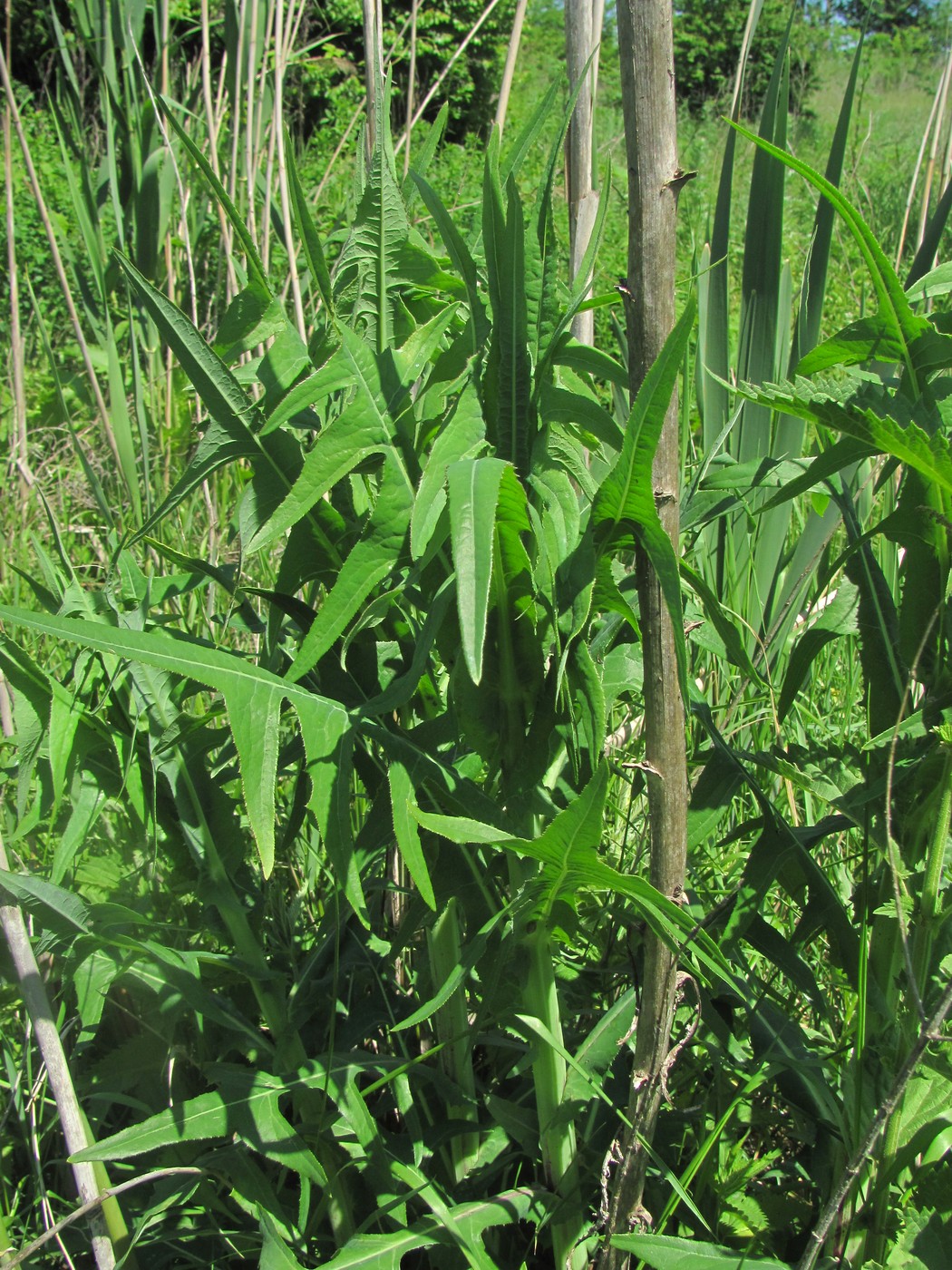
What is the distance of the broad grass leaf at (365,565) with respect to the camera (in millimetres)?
667

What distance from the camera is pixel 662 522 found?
28.5 inches

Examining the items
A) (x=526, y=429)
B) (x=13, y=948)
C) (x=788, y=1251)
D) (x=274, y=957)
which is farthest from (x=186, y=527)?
(x=788, y=1251)

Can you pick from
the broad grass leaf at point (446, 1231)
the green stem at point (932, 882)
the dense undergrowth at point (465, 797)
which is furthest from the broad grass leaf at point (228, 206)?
the broad grass leaf at point (446, 1231)

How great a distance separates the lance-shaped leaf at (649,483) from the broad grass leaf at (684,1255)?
1.42 ft

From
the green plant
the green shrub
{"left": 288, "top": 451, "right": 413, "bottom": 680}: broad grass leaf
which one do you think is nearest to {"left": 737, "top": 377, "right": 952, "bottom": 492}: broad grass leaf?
the green plant

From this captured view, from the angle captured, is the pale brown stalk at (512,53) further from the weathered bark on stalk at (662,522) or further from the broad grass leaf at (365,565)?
the broad grass leaf at (365,565)

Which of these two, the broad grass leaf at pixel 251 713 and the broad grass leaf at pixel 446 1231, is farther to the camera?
the broad grass leaf at pixel 446 1231

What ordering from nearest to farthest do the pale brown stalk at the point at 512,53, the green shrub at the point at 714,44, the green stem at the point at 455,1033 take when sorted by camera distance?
the green stem at the point at 455,1033, the pale brown stalk at the point at 512,53, the green shrub at the point at 714,44

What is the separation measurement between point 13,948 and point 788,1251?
0.73 meters

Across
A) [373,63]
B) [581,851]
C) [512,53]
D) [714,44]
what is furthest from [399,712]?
[714,44]

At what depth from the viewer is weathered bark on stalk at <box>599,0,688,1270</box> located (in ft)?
2.13

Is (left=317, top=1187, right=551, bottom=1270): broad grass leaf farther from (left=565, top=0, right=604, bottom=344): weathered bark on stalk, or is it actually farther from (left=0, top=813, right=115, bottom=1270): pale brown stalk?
(left=565, top=0, right=604, bottom=344): weathered bark on stalk

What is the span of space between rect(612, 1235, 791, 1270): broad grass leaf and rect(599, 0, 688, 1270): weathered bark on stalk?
33 millimetres

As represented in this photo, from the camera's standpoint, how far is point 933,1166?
2.76 feet
